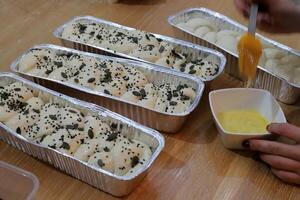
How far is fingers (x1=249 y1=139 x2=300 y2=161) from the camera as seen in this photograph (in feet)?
3.46

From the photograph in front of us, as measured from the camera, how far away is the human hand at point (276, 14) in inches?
48.3

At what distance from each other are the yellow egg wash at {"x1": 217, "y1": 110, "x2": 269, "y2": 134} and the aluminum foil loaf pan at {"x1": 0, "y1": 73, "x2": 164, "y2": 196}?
21 centimetres

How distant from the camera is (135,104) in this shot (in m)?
1.19

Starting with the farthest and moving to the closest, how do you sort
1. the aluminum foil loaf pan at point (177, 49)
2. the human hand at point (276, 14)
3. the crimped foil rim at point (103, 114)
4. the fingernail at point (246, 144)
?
the aluminum foil loaf pan at point (177, 49)
the human hand at point (276, 14)
the fingernail at point (246, 144)
the crimped foil rim at point (103, 114)

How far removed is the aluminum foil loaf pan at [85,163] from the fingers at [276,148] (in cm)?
25

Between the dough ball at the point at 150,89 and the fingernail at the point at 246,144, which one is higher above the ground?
the dough ball at the point at 150,89

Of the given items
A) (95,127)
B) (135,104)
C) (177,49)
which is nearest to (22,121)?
(95,127)

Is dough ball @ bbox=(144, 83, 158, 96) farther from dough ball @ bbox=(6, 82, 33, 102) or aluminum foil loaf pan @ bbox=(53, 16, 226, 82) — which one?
dough ball @ bbox=(6, 82, 33, 102)

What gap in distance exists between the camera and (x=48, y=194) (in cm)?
108

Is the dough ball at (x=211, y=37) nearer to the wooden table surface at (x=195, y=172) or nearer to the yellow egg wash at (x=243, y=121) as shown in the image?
the wooden table surface at (x=195, y=172)

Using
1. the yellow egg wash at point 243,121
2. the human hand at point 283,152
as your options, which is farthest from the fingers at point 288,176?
the yellow egg wash at point 243,121

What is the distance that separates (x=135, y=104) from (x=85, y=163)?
0.83 ft

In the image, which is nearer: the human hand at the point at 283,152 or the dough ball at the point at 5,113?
the human hand at the point at 283,152

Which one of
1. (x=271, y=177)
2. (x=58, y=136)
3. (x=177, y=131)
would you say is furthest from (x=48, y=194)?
(x=271, y=177)
